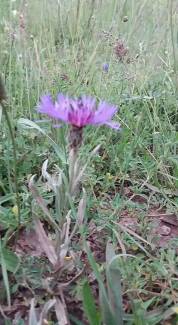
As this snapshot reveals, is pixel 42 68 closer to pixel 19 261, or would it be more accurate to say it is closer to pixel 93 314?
pixel 19 261

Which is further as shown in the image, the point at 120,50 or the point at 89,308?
the point at 120,50

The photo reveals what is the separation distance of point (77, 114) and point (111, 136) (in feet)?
2.64

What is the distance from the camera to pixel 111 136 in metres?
1.74

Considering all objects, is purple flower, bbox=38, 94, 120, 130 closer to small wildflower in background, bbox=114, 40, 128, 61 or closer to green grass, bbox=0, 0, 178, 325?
green grass, bbox=0, 0, 178, 325

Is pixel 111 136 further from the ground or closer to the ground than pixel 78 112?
closer to the ground

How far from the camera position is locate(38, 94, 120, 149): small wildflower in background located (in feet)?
3.07

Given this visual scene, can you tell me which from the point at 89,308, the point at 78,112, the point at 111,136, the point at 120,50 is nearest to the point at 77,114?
the point at 78,112

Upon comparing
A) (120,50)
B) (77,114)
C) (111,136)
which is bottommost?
(111,136)

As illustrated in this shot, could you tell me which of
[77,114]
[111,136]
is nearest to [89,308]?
[77,114]

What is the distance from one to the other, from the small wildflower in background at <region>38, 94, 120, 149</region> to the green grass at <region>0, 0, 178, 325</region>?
24 centimetres

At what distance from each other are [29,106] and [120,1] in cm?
61

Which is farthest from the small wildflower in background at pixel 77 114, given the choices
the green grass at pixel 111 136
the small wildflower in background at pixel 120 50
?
the small wildflower in background at pixel 120 50

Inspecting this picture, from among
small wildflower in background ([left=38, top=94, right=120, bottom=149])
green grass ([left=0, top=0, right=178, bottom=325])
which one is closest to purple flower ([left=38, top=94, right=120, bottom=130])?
small wildflower in background ([left=38, top=94, right=120, bottom=149])

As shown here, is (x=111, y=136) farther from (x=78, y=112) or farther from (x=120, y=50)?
(x=78, y=112)
